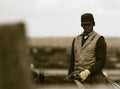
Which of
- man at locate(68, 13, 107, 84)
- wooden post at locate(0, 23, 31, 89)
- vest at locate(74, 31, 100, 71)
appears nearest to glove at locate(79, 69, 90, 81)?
man at locate(68, 13, 107, 84)

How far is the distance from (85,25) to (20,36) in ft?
12.9

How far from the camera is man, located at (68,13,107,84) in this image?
590 cm

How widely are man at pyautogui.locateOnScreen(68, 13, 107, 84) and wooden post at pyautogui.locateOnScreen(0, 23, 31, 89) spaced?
3.54 m

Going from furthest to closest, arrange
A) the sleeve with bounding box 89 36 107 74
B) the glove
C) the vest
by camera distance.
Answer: the vest → the sleeve with bounding box 89 36 107 74 → the glove

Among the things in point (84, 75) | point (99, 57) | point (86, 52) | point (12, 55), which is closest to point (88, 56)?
point (86, 52)

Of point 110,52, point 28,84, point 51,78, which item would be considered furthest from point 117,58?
point 28,84

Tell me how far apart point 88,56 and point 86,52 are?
58mm

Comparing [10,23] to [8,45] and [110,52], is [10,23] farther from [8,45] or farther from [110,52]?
[110,52]

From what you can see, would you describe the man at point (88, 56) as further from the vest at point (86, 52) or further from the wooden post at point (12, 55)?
the wooden post at point (12, 55)

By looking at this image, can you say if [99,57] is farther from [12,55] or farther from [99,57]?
[12,55]

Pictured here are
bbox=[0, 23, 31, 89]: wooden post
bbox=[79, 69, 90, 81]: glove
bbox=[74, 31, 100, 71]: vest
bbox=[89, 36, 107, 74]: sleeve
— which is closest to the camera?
bbox=[0, 23, 31, 89]: wooden post

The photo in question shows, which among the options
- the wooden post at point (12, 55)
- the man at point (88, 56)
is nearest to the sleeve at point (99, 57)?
the man at point (88, 56)

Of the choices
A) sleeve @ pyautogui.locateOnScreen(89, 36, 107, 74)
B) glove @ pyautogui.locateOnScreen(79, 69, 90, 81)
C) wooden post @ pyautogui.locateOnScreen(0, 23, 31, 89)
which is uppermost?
wooden post @ pyautogui.locateOnScreen(0, 23, 31, 89)

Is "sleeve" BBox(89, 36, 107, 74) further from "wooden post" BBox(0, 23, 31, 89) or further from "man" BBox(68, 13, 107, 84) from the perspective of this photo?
"wooden post" BBox(0, 23, 31, 89)
